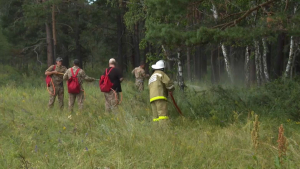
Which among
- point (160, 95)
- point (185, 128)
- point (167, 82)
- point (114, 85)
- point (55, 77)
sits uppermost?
point (55, 77)

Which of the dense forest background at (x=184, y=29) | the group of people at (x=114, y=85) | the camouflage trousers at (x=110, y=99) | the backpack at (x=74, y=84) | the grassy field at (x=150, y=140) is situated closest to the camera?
the grassy field at (x=150, y=140)

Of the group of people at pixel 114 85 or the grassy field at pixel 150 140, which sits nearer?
the grassy field at pixel 150 140

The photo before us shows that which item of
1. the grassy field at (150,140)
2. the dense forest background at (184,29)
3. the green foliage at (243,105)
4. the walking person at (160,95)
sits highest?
the dense forest background at (184,29)

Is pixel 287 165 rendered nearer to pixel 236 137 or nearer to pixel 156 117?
pixel 236 137

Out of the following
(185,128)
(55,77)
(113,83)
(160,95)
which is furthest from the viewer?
(55,77)

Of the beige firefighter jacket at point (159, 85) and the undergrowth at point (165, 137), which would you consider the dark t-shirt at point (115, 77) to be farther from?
the beige firefighter jacket at point (159, 85)

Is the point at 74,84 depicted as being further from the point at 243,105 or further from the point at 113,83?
the point at 243,105

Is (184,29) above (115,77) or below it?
above

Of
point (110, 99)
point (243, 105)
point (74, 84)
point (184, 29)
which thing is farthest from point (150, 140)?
point (74, 84)

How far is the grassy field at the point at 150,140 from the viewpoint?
4848mm

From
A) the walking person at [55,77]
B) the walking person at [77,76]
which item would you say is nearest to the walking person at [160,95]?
the walking person at [77,76]

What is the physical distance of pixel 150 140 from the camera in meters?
5.63

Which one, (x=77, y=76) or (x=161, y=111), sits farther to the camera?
(x=77, y=76)

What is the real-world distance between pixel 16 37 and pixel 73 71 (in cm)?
2300
